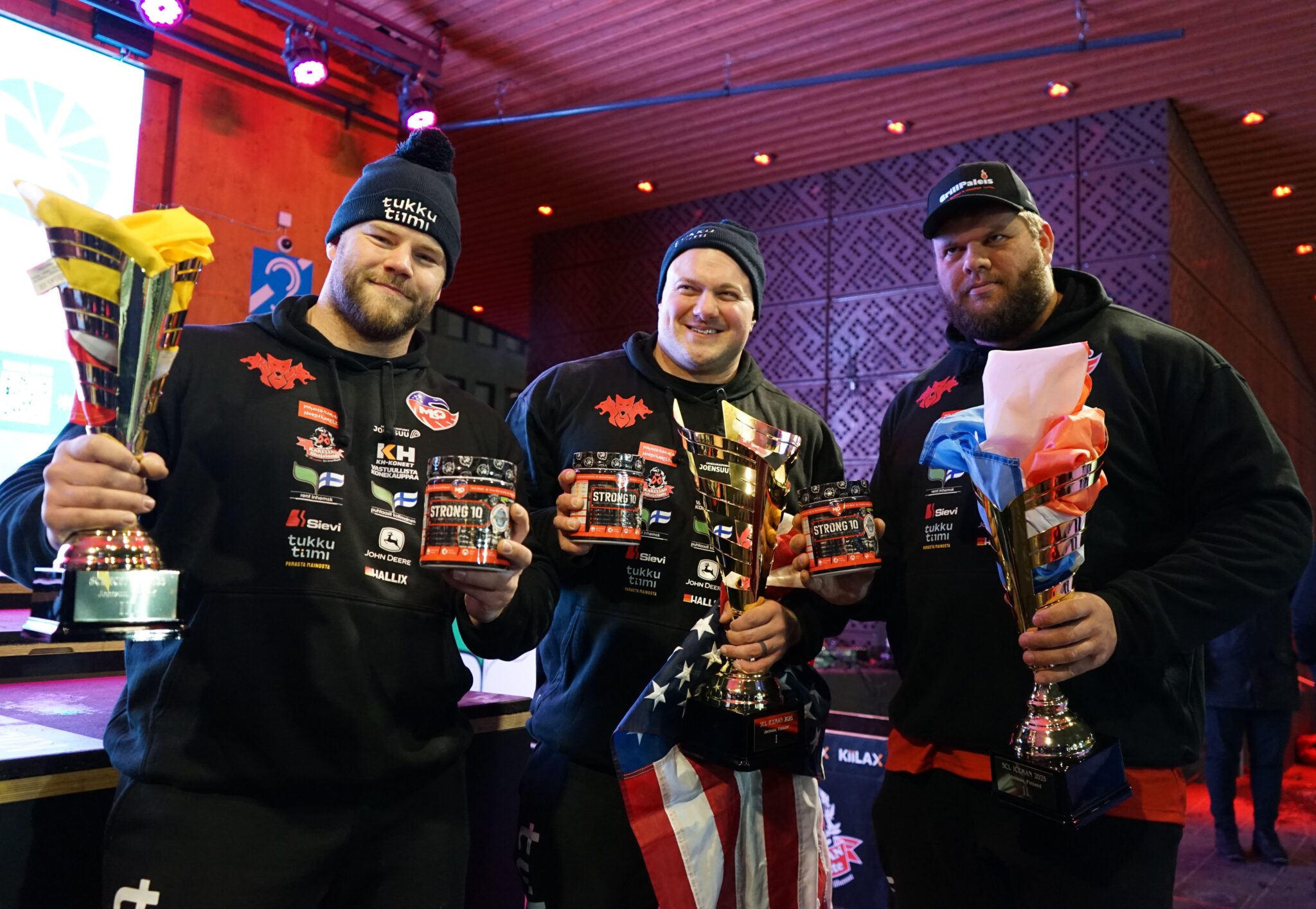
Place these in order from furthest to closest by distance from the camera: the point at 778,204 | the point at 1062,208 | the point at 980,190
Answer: the point at 778,204, the point at 1062,208, the point at 980,190

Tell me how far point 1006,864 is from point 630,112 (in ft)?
22.8

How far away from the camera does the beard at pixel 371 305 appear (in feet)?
5.71

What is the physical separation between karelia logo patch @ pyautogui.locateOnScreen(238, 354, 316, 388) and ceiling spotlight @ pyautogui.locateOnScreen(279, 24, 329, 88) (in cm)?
491

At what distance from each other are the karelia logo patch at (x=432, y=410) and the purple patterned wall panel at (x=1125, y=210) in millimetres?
6764

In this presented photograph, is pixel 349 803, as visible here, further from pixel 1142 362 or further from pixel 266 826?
pixel 1142 362

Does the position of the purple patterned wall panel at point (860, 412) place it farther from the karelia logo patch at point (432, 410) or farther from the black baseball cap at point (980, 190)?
the karelia logo patch at point (432, 410)

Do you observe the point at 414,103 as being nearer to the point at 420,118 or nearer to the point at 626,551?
the point at 420,118

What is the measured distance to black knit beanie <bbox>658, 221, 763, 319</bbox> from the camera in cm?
221

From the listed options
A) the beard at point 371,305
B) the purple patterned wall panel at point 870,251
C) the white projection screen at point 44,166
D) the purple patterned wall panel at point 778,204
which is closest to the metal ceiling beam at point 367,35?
the white projection screen at point 44,166

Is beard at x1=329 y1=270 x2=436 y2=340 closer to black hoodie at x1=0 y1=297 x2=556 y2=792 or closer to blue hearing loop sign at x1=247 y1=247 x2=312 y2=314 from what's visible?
black hoodie at x1=0 y1=297 x2=556 y2=792

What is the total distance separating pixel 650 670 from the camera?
194cm

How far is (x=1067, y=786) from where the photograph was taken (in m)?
1.41

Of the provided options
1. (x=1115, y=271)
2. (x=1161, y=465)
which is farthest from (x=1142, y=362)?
(x=1115, y=271)

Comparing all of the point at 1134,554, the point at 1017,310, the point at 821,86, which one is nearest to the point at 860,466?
the point at 821,86
